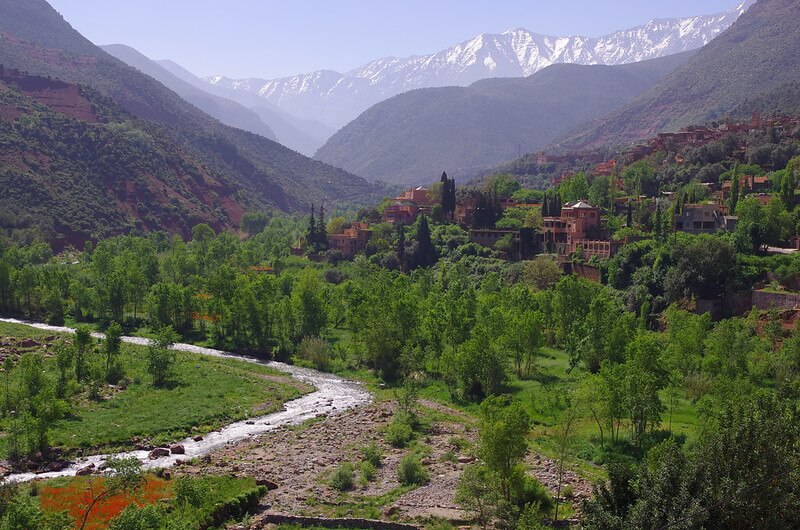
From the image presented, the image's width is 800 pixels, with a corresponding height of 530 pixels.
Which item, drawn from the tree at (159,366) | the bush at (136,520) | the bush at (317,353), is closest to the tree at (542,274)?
the bush at (317,353)

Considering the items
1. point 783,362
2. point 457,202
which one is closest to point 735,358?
point 783,362

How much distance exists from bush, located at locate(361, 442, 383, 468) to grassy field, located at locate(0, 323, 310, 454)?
10810mm

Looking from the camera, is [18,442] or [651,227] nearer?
[18,442]

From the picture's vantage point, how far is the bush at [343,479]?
110 ft

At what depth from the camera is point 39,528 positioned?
21.6 metres

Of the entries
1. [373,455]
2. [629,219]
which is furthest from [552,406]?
[629,219]

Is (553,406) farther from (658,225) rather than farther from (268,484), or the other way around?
(658,225)

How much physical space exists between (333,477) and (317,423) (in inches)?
447

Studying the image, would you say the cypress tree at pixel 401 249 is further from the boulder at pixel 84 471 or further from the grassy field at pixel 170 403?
the boulder at pixel 84 471

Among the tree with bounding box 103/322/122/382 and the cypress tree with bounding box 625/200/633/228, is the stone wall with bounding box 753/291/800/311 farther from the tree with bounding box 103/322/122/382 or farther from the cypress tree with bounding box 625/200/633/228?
the tree with bounding box 103/322/122/382

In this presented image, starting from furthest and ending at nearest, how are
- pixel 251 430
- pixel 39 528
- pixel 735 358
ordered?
pixel 735 358
pixel 251 430
pixel 39 528

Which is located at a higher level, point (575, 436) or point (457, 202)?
point (457, 202)

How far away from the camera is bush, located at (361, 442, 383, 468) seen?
3650cm

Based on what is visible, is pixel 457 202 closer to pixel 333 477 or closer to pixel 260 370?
pixel 260 370
